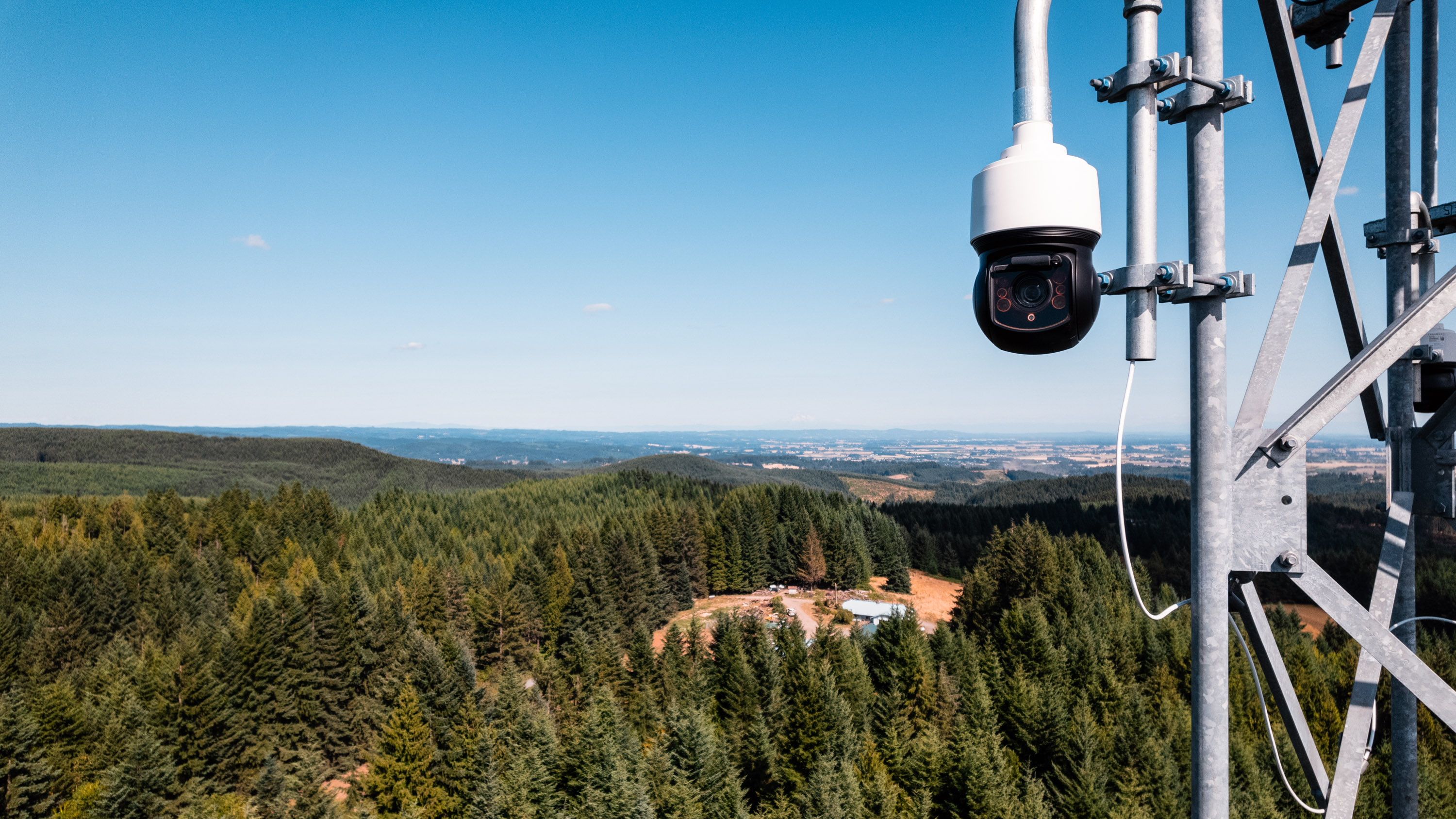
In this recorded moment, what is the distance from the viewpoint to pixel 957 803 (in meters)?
23.3

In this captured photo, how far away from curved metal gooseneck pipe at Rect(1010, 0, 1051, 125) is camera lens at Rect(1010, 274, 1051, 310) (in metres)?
0.52

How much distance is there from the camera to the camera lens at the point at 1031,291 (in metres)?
2.51

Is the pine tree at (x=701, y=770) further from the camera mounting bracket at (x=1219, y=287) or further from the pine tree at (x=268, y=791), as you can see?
the camera mounting bracket at (x=1219, y=287)

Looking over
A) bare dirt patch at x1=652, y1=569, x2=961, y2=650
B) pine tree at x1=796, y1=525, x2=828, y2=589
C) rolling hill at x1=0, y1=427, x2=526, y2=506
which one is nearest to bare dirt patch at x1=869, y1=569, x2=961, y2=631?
bare dirt patch at x1=652, y1=569, x2=961, y2=650

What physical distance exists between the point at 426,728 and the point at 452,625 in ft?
55.3

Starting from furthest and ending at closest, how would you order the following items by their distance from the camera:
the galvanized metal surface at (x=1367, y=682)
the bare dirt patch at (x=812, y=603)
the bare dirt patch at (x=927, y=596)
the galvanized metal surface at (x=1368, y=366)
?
the bare dirt patch at (x=927, y=596) → the bare dirt patch at (x=812, y=603) → the galvanized metal surface at (x=1367, y=682) → the galvanized metal surface at (x=1368, y=366)

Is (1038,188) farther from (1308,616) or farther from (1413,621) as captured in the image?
(1308,616)

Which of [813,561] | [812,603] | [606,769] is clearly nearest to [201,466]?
[813,561]

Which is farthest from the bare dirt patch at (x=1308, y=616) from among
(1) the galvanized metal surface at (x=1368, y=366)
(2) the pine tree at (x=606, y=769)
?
(1) the galvanized metal surface at (x=1368, y=366)

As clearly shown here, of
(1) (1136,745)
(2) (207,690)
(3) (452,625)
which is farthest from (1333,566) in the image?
(2) (207,690)

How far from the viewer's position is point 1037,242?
2463 mm

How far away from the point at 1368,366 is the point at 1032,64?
58.7 inches

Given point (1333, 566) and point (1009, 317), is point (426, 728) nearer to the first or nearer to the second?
point (1009, 317)

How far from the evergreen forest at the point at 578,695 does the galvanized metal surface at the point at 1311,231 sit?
36.1ft
